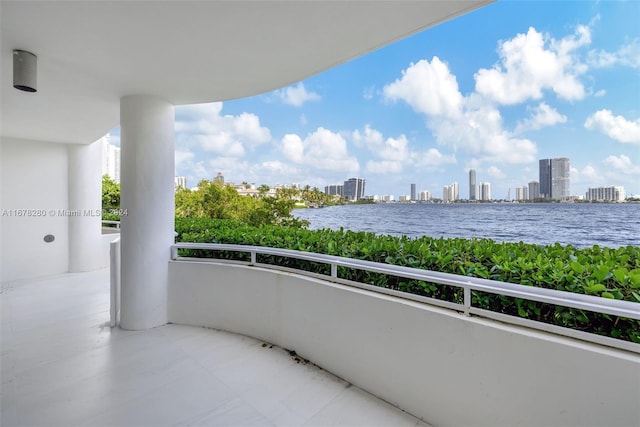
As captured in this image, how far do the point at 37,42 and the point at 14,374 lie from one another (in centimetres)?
259

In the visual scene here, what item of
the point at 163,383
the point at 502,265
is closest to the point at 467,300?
the point at 502,265

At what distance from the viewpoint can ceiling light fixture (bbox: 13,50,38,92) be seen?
207 cm

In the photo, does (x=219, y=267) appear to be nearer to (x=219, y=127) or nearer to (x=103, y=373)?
(x=103, y=373)

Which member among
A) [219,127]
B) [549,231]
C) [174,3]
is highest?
[219,127]

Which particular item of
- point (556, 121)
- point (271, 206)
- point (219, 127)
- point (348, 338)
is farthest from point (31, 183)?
point (556, 121)

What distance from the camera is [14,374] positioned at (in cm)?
230

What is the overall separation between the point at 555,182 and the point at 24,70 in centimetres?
1817

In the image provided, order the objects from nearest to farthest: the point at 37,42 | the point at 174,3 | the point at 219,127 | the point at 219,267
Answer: the point at 174,3
the point at 37,42
the point at 219,267
the point at 219,127

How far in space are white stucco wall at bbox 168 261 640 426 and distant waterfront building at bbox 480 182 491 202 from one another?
2607 cm

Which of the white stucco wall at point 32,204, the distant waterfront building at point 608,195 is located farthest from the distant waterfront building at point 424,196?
the white stucco wall at point 32,204

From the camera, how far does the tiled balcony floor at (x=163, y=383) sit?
1847 mm

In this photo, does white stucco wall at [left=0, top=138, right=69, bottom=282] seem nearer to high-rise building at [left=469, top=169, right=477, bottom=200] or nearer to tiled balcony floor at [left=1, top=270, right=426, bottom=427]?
tiled balcony floor at [left=1, top=270, right=426, bottom=427]

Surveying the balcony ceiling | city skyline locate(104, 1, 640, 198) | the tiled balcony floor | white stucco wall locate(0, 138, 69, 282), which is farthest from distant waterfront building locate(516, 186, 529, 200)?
white stucco wall locate(0, 138, 69, 282)

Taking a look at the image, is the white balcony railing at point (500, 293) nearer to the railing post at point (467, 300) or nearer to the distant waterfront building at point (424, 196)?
the railing post at point (467, 300)
